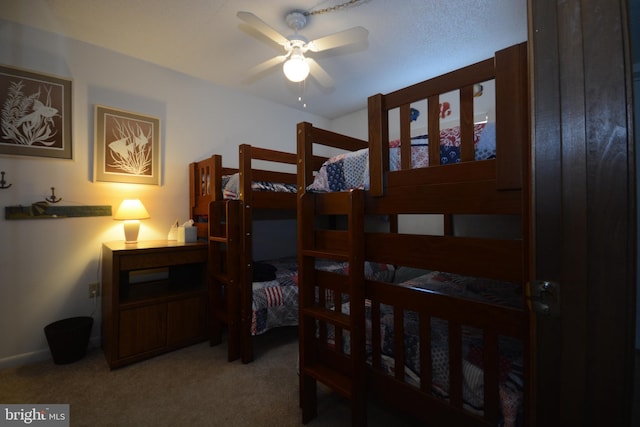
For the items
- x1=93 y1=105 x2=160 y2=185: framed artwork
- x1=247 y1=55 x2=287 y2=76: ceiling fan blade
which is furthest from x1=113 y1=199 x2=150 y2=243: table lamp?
x1=247 y1=55 x2=287 y2=76: ceiling fan blade

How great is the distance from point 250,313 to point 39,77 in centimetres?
239

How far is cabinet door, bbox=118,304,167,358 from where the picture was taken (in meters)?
1.99

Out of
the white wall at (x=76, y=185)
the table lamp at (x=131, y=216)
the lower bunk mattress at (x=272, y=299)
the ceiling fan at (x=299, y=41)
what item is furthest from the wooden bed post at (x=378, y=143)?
the white wall at (x=76, y=185)

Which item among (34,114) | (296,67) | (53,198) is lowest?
(53,198)

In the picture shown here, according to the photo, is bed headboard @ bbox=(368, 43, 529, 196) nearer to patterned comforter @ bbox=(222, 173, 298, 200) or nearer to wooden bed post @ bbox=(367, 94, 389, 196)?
wooden bed post @ bbox=(367, 94, 389, 196)

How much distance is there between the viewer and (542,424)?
0.62 m

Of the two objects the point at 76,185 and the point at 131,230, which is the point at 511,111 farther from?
the point at 76,185

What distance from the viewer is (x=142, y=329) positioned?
207 cm

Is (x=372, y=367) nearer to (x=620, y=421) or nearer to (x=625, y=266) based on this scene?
(x=620, y=421)

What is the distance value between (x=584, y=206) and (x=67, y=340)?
2.90m

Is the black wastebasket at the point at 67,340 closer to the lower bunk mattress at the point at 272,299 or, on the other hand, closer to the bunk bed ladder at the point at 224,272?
the bunk bed ladder at the point at 224,272

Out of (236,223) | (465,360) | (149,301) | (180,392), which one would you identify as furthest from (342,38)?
(180,392)

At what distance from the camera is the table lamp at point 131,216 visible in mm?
2297

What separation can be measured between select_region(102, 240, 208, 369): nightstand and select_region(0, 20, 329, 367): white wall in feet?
0.89
